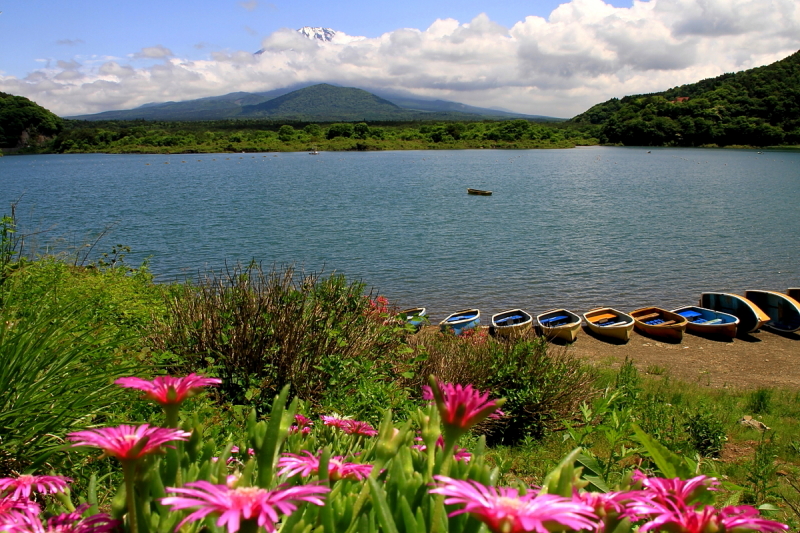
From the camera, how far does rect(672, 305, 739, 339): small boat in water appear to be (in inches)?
572

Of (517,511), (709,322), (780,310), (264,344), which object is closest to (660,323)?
(709,322)

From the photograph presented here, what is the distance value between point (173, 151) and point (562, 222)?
106995mm

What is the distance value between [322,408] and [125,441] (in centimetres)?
357

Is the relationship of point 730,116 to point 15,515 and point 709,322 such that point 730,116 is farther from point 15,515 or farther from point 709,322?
point 15,515

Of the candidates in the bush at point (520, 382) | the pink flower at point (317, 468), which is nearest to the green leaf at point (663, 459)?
the pink flower at point (317, 468)

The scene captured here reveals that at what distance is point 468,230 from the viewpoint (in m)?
29.7

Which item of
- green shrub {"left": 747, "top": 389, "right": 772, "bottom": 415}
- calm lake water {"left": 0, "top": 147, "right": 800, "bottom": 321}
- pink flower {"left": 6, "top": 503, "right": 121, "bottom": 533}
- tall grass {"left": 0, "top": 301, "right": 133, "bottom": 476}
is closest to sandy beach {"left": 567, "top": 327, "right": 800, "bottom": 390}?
green shrub {"left": 747, "top": 389, "right": 772, "bottom": 415}

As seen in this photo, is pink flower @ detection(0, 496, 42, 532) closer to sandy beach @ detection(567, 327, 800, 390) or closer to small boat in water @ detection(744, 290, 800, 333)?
sandy beach @ detection(567, 327, 800, 390)

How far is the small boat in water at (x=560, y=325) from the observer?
13.9 m

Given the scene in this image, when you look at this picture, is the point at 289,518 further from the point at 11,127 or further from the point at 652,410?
the point at 11,127

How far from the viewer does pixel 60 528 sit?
3.67ft

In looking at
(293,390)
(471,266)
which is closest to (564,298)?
A: (471,266)

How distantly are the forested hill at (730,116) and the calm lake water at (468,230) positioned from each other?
69.3m

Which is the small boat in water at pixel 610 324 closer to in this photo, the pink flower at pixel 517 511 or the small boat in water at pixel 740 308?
the small boat in water at pixel 740 308
